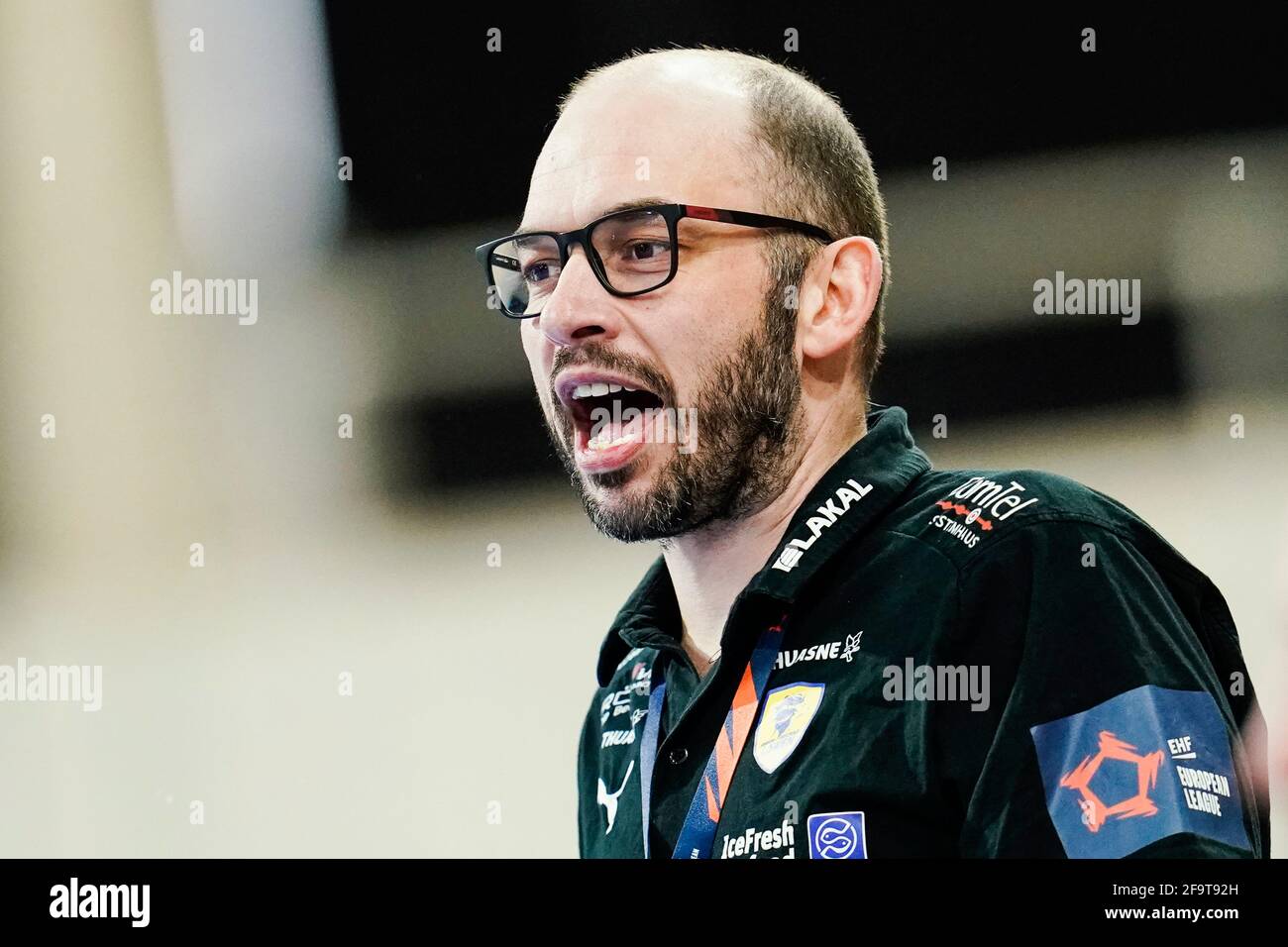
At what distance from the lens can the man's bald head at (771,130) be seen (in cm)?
227

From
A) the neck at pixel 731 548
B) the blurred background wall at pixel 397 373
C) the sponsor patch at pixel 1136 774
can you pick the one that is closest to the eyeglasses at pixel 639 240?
the neck at pixel 731 548

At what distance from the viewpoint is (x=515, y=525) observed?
11.4 ft

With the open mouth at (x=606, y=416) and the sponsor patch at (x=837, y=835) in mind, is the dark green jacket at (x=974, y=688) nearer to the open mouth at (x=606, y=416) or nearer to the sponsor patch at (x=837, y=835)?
the sponsor patch at (x=837, y=835)

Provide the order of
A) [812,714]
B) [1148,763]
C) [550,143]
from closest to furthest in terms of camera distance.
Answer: [1148,763] < [812,714] < [550,143]

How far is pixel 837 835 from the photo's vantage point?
185cm

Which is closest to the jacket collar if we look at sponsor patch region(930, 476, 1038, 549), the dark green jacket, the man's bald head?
the dark green jacket

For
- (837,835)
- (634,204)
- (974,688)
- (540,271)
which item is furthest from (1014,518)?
(540,271)

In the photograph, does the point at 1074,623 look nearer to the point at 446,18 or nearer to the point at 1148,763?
the point at 1148,763

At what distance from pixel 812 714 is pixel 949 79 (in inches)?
64.3

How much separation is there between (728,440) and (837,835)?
0.70 metres

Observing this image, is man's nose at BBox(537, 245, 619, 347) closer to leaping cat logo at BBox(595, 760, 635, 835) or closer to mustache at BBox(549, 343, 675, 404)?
mustache at BBox(549, 343, 675, 404)

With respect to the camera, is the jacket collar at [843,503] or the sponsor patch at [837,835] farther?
the jacket collar at [843,503]

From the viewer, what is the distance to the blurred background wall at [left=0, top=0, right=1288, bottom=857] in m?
3.07
